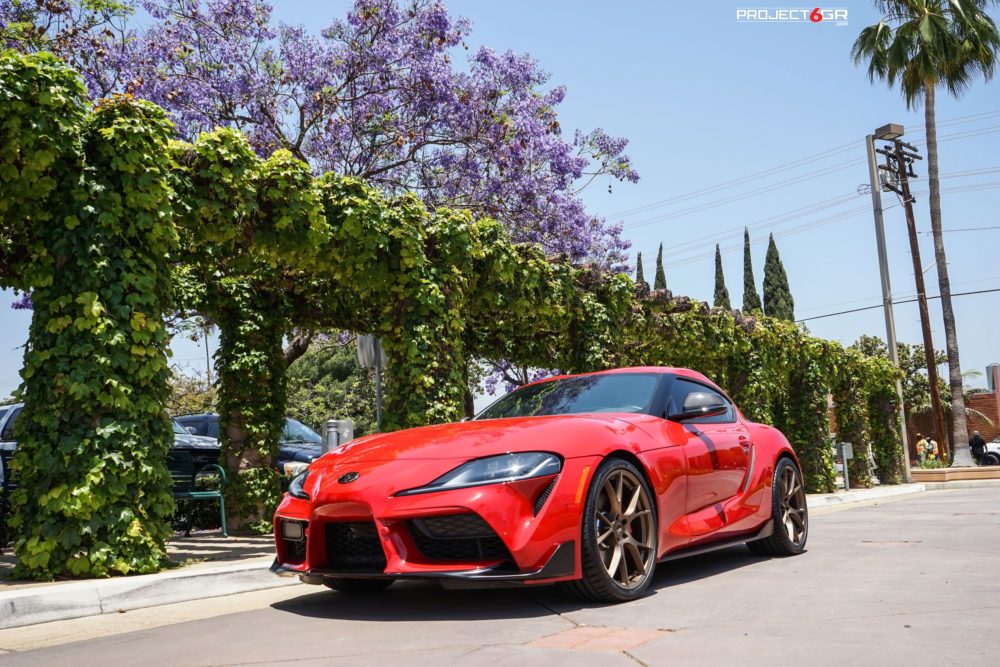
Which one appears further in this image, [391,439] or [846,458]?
[846,458]

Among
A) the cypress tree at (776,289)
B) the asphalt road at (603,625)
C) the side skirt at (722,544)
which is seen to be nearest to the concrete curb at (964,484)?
the side skirt at (722,544)

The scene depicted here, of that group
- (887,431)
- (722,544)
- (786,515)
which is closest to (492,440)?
(722,544)

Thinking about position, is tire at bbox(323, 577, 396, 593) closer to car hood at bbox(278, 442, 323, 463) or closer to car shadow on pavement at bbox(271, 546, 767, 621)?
car shadow on pavement at bbox(271, 546, 767, 621)

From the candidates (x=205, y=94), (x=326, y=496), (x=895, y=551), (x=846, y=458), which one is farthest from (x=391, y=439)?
(x=846, y=458)

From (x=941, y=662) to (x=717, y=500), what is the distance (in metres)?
2.66

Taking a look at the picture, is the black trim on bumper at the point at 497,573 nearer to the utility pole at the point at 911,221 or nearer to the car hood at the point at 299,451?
the car hood at the point at 299,451

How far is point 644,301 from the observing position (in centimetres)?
1489

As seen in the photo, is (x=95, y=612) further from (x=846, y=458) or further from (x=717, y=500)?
(x=846, y=458)

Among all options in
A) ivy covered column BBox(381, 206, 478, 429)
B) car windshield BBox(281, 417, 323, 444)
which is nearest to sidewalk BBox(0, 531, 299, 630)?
ivy covered column BBox(381, 206, 478, 429)

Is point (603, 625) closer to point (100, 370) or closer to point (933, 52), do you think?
point (100, 370)

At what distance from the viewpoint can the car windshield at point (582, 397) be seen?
6.06 m

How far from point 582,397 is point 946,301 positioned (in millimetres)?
31392

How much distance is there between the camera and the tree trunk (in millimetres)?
31859

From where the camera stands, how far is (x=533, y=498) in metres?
4.70
